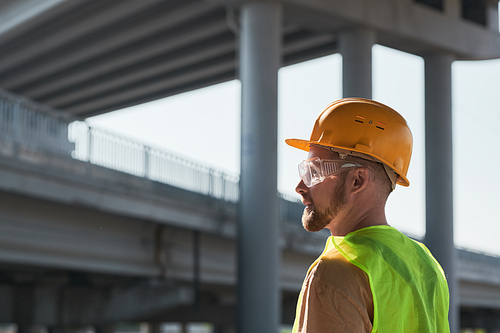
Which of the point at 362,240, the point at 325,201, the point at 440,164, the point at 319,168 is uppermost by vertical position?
the point at 440,164

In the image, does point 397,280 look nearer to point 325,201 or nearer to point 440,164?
point 325,201

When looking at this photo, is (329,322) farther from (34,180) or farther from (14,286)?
(14,286)

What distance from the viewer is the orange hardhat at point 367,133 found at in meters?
2.24

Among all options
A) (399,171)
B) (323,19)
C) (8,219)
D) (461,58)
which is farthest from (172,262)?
(399,171)

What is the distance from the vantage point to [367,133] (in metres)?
2.25


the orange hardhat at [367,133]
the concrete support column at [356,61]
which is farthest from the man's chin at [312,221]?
the concrete support column at [356,61]

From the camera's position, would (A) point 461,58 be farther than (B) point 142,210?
Yes

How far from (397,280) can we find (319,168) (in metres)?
0.55

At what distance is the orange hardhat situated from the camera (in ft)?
7.36

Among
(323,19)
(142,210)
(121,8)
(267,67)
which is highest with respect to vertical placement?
(121,8)

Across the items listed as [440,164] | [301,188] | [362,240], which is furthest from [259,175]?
[362,240]

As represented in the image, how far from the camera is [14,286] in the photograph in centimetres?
1836

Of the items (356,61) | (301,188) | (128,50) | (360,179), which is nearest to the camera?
(360,179)

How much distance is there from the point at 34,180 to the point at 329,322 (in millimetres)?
10732
